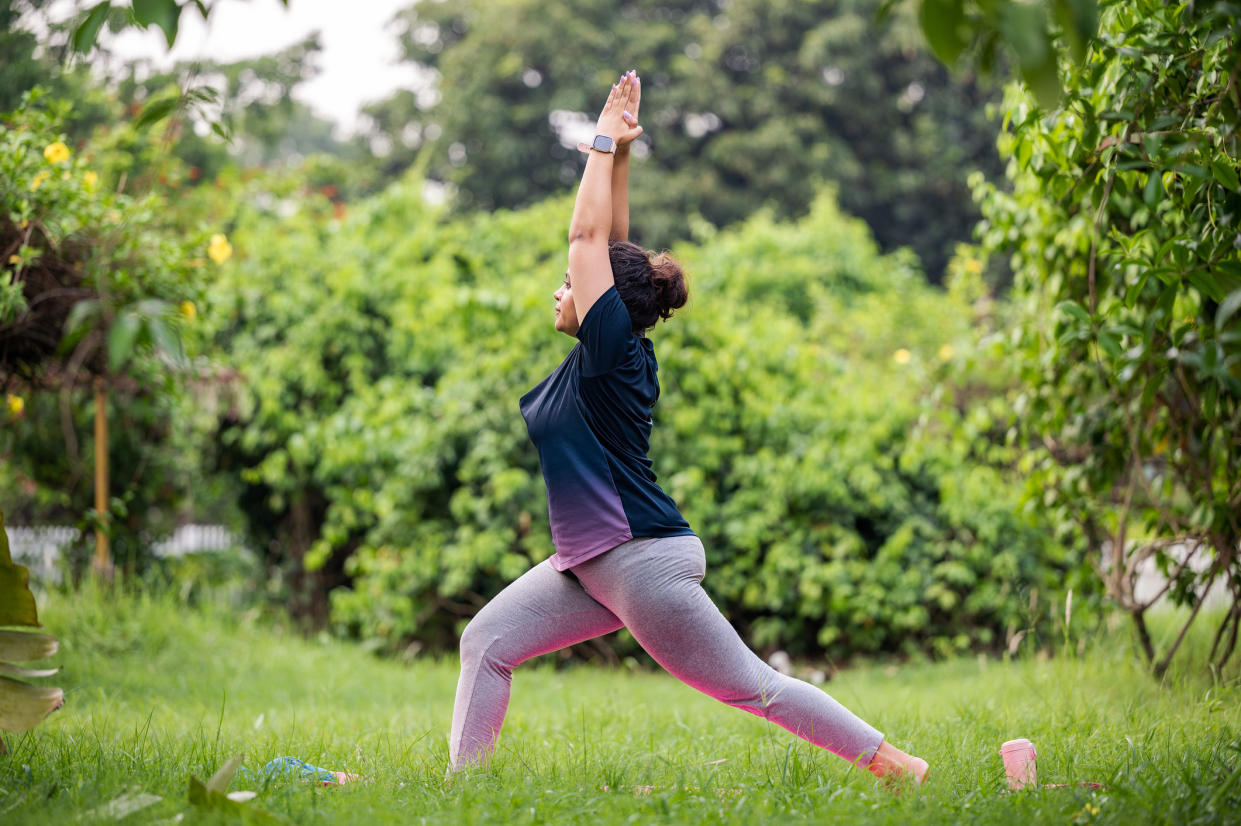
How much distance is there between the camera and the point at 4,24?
5.25 metres

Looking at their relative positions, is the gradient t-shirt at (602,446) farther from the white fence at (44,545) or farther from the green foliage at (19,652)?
the white fence at (44,545)

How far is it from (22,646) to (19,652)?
0.02 meters

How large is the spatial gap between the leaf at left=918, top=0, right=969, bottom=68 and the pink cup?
1880mm

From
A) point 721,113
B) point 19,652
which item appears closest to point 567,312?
point 19,652

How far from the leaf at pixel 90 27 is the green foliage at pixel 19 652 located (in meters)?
1.49

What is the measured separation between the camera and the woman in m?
2.49

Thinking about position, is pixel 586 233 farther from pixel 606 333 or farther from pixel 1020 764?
pixel 1020 764

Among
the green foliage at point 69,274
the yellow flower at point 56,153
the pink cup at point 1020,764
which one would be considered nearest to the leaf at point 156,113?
the green foliage at point 69,274

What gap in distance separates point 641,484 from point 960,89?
2221 centimetres

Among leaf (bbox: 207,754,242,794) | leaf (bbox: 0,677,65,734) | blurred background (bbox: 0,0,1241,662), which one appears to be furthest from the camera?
blurred background (bbox: 0,0,1241,662)

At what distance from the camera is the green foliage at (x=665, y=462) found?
20.6ft

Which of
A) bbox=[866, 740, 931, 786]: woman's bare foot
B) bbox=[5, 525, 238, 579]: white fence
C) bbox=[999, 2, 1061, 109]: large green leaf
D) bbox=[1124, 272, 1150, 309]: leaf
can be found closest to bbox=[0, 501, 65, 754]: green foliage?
bbox=[866, 740, 931, 786]: woman's bare foot

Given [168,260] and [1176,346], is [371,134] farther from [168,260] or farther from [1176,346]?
[1176,346]

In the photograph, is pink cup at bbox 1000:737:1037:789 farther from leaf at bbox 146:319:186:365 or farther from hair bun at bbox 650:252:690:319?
leaf at bbox 146:319:186:365
